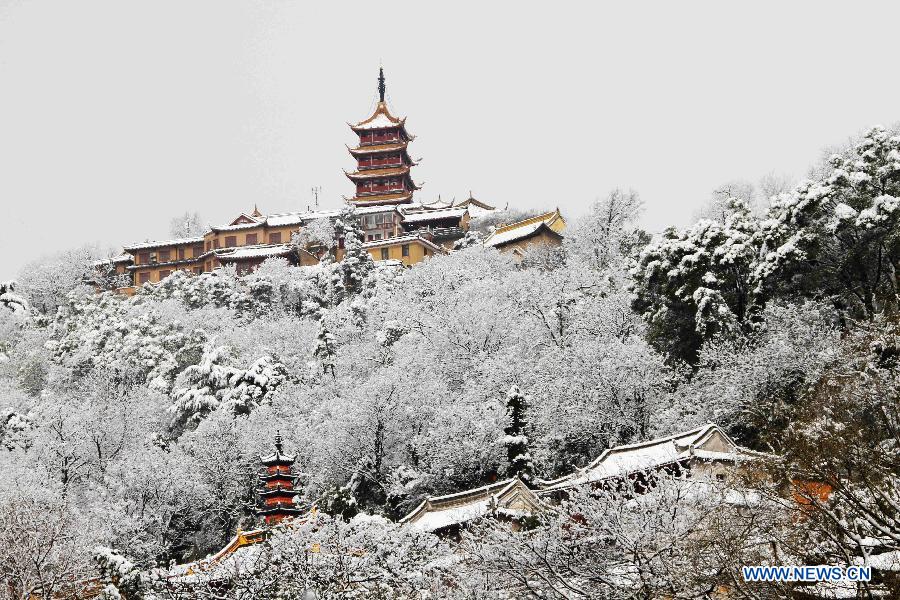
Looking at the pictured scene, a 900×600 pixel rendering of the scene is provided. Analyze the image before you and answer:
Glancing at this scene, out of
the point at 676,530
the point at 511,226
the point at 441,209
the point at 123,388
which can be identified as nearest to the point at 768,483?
the point at 676,530

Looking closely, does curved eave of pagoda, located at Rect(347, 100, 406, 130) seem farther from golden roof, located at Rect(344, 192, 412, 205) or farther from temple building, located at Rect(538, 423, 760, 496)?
temple building, located at Rect(538, 423, 760, 496)

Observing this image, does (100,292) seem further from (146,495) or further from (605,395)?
(605,395)

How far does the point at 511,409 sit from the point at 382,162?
2025 inches

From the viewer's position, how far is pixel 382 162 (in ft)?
265

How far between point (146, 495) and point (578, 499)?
69.4ft

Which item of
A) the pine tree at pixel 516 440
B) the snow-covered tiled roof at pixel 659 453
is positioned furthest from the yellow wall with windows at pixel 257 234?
the snow-covered tiled roof at pixel 659 453

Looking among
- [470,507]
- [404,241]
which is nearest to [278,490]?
[470,507]

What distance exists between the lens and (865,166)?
99.8ft

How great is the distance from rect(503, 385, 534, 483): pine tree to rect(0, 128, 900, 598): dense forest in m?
0.13

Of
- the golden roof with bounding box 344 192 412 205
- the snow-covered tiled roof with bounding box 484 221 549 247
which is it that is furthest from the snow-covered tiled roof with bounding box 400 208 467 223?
the golden roof with bounding box 344 192 412 205

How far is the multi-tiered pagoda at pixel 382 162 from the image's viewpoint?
261ft

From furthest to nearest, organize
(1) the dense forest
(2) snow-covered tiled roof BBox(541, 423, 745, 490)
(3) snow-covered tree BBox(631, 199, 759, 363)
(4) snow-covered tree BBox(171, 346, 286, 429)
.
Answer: (4) snow-covered tree BBox(171, 346, 286, 429) < (3) snow-covered tree BBox(631, 199, 759, 363) < (2) snow-covered tiled roof BBox(541, 423, 745, 490) < (1) the dense forest

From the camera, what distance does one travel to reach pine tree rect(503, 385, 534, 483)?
29812 mm

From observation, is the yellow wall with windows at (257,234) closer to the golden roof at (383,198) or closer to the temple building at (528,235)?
the golden roof at (383,198)
